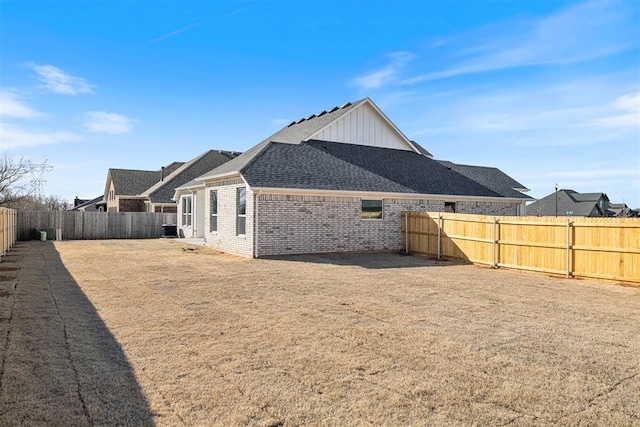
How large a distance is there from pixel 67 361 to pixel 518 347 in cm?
558

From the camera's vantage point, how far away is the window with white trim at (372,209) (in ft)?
57.5

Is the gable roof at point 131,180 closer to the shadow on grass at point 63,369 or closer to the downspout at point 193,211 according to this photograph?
the downspout at point 193,211

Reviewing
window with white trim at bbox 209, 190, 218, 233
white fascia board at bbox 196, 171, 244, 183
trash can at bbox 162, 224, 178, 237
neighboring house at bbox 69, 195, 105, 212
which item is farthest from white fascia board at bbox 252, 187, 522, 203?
neighboring house at bbox 69, 195, 105, 212

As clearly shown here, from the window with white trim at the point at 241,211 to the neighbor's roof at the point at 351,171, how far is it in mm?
1061

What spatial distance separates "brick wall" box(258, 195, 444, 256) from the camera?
15.5 metres

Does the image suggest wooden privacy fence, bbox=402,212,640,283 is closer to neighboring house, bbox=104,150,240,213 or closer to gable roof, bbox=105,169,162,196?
neighboring house, bbox=104,150,240,213

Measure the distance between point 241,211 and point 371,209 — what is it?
5.50 metres

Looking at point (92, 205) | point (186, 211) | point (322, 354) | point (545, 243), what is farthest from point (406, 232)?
point (92, 205)

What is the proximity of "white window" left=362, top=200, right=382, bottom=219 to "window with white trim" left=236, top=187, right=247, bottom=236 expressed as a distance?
16.3ft

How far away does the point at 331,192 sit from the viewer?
16.3 meters

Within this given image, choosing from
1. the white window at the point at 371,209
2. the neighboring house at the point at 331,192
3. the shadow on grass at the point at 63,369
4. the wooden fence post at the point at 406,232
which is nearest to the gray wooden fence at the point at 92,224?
the neighboring house at the point at 331,192

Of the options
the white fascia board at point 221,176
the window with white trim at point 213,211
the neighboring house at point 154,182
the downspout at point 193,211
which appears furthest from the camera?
the neighboring house at point 154,182

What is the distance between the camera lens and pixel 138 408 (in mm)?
3633

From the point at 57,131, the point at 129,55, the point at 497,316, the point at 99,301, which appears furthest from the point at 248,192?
the point at 57,131
